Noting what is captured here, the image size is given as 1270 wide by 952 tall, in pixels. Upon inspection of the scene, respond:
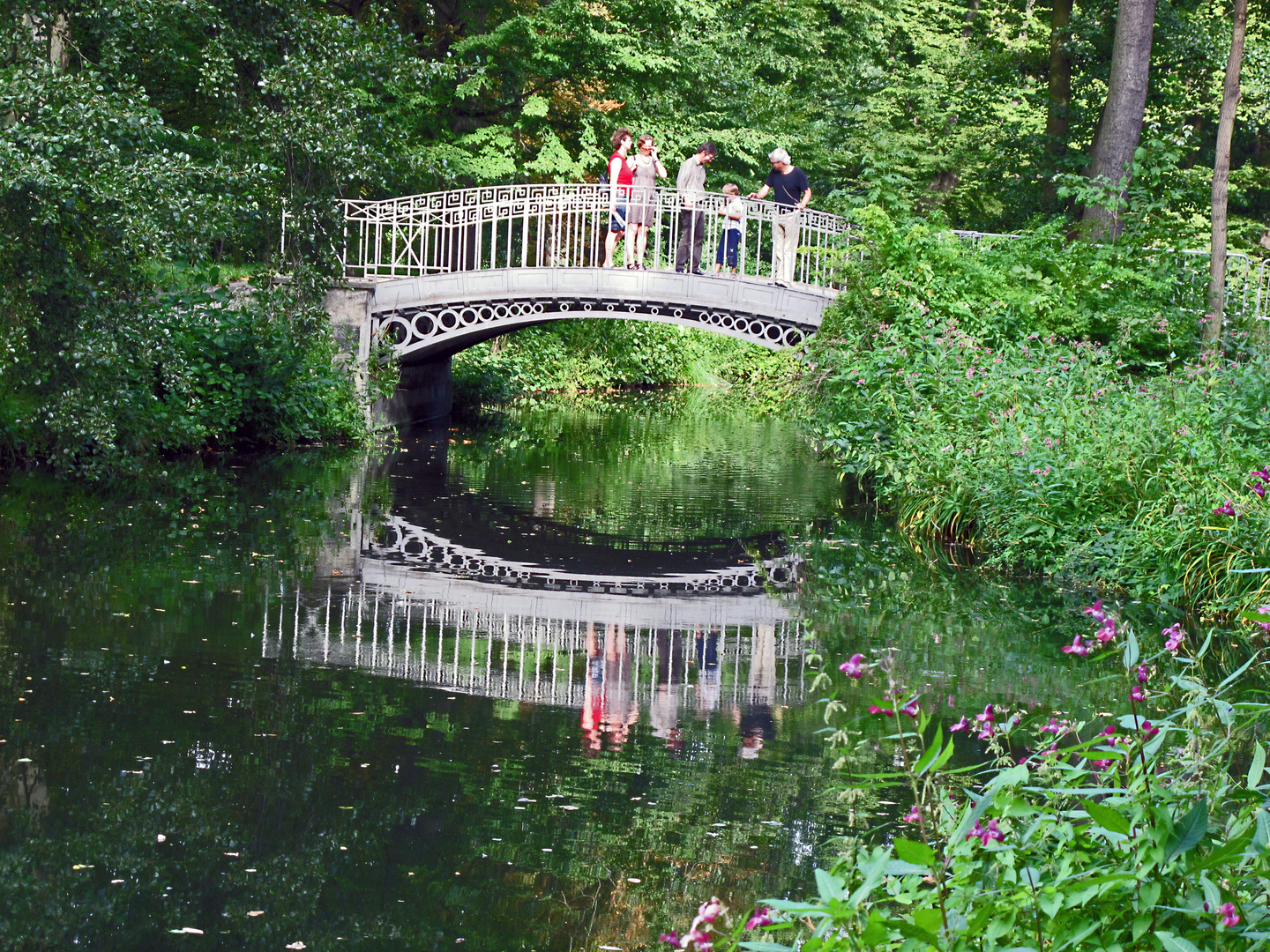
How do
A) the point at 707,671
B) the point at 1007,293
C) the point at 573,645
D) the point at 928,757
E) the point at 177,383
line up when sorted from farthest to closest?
the point at 1007,293 < the point at 177,383 < the point at 573,645 < the point at 707,671 < the point at 928,757

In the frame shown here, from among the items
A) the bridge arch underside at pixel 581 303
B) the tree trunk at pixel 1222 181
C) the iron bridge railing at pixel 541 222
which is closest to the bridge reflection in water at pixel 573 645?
the tree trunk at pixel 1222 181

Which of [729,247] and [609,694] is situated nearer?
[609,694]

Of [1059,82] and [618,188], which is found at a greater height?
[1059,82]

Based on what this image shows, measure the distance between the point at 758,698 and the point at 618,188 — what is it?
1040cm

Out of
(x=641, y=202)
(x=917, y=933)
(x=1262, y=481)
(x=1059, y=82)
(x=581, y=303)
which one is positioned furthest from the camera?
(x=1059, y=82)

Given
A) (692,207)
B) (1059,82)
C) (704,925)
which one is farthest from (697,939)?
(1059,82)

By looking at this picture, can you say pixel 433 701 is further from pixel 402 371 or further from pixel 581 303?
pixel 402 371

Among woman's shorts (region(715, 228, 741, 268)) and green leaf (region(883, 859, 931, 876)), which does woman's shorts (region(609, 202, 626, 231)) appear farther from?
green leaf (region(883, 859, 931, 876))

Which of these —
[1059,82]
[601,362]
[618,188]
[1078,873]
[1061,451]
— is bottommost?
[601,362]

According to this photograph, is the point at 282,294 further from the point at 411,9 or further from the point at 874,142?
the point at 874,142

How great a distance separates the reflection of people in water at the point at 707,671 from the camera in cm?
650

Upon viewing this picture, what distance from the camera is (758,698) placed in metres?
6.59

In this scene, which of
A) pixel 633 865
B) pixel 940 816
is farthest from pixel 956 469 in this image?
pixel 940 816

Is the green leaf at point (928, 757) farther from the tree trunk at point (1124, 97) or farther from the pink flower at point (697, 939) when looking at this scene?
the tree trunk at point (1124, 97)
